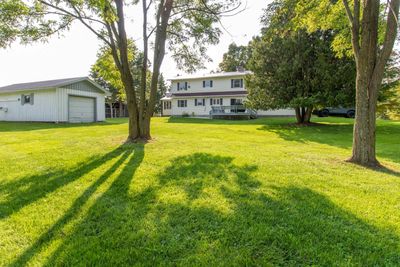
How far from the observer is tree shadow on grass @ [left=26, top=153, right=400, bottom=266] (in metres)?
2.49

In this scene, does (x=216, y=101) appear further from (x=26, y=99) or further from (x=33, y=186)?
(x=33, y=186)

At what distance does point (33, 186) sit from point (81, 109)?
64.2ft

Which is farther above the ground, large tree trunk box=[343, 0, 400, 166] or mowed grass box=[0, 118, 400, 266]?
large tree trunk box=[343, 0, 400, 166]

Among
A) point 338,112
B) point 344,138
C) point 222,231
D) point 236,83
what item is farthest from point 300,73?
point 222,231

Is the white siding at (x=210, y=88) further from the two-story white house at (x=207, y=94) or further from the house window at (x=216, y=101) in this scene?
the house window at (x=216, y=101)

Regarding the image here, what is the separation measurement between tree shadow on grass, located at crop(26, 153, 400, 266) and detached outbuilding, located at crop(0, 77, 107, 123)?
19006mm

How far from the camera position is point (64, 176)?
16.9ft

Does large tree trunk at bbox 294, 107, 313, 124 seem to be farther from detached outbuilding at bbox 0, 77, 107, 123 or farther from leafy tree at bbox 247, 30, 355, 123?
detached outbuilding at bbox 0, 77, 107, 123

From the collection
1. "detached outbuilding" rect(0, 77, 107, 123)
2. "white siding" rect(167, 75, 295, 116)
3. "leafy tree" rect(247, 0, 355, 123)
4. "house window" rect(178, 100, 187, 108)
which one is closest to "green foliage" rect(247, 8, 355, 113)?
"leafy tree" rect(247, 0, 355, 123)

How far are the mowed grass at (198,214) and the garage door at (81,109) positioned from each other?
655 inches

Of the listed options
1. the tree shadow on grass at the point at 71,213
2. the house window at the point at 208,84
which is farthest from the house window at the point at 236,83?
the tree shadow on grass at the point at 71,213

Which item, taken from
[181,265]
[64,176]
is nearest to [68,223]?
[181,265]

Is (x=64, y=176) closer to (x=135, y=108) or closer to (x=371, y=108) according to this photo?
(x=135, y=108)

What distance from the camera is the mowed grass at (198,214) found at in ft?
8.34
